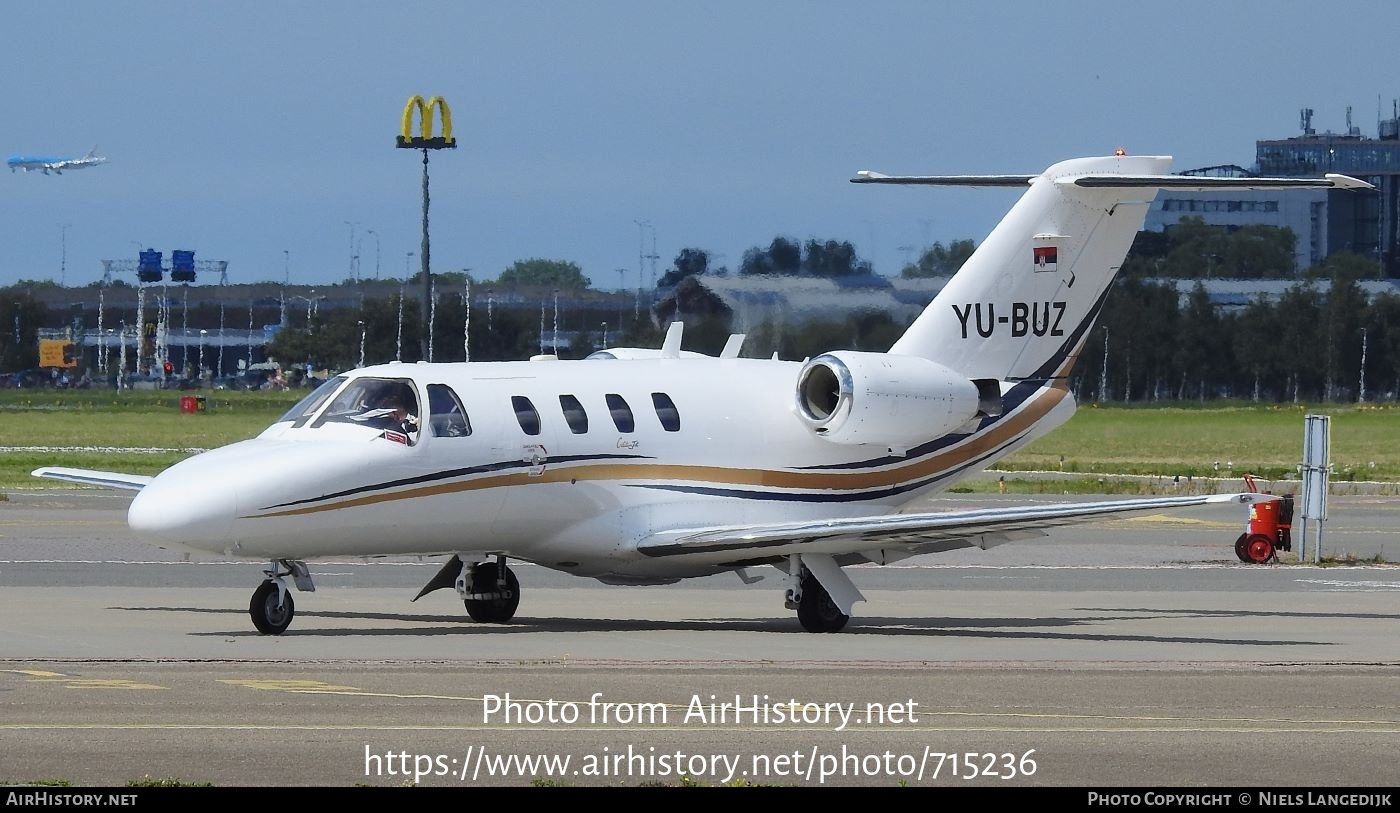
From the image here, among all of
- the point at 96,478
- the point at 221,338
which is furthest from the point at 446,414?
the point at 221,338

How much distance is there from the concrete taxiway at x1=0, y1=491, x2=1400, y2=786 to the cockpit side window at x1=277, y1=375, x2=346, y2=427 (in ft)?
6.65

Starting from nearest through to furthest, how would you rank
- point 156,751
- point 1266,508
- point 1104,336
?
point 156,751, point 1266,508, point 1104,336

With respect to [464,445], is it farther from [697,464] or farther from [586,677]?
[586,677]

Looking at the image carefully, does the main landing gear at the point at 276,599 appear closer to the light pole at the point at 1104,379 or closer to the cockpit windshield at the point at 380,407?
the cockpit windshield at the point at 380,407

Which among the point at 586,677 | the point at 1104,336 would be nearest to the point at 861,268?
the point at 586,677

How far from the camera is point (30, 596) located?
2350cm

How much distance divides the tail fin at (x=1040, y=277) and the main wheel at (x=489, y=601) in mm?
5320

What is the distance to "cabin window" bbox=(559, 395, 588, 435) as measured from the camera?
21.4m

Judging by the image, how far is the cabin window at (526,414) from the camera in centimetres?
2102

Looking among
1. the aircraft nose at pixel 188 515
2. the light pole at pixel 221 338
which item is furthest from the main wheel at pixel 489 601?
the light pole at pixel 221 338

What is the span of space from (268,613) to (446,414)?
8.16 ft

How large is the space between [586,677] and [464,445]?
4.52 metres

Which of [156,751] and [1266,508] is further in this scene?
[1266,508]

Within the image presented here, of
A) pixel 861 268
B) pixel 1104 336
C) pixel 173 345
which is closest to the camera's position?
pixel 861 268
